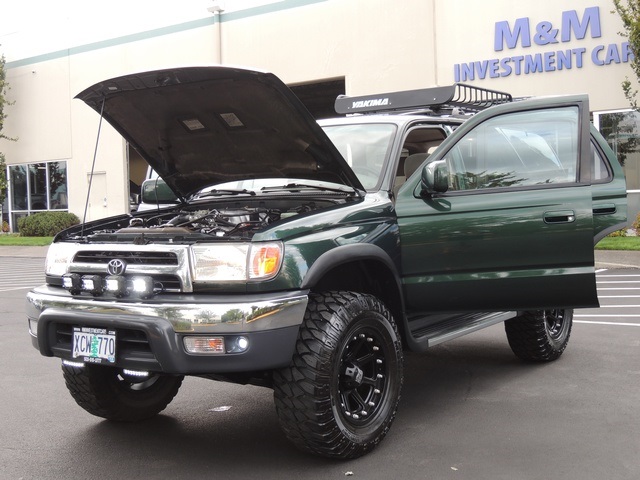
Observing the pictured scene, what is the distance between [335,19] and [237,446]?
1863cm

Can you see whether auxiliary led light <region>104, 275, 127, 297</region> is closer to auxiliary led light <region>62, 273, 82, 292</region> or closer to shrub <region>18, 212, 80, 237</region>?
auxiliary led light <region>62, 273, 82, 292</region>

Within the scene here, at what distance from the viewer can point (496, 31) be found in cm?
1800

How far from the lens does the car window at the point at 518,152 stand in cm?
456

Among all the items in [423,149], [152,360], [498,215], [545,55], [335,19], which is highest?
[335,19]

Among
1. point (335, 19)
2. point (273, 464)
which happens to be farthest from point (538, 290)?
point (335, 19)

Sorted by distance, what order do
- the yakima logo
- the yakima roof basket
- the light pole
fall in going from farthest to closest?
the light pole, the yakima logo, the yakima roof basket

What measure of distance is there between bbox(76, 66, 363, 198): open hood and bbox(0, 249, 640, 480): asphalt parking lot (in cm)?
162

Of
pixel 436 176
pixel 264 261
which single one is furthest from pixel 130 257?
pixel 436 176

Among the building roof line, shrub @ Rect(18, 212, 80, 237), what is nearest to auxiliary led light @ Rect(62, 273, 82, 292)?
the building roof line

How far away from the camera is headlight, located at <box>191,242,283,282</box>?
359 cm

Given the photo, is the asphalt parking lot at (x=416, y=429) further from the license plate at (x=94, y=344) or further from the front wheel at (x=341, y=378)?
the license plate at (x=94, y=344)

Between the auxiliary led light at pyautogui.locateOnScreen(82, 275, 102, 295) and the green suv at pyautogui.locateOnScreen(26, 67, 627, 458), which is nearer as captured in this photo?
the green suv at pyautogui.locateOnScreen(26, 67, 627, 458)

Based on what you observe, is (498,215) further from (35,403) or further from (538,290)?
(35,403)

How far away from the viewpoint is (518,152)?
4.67 meters
